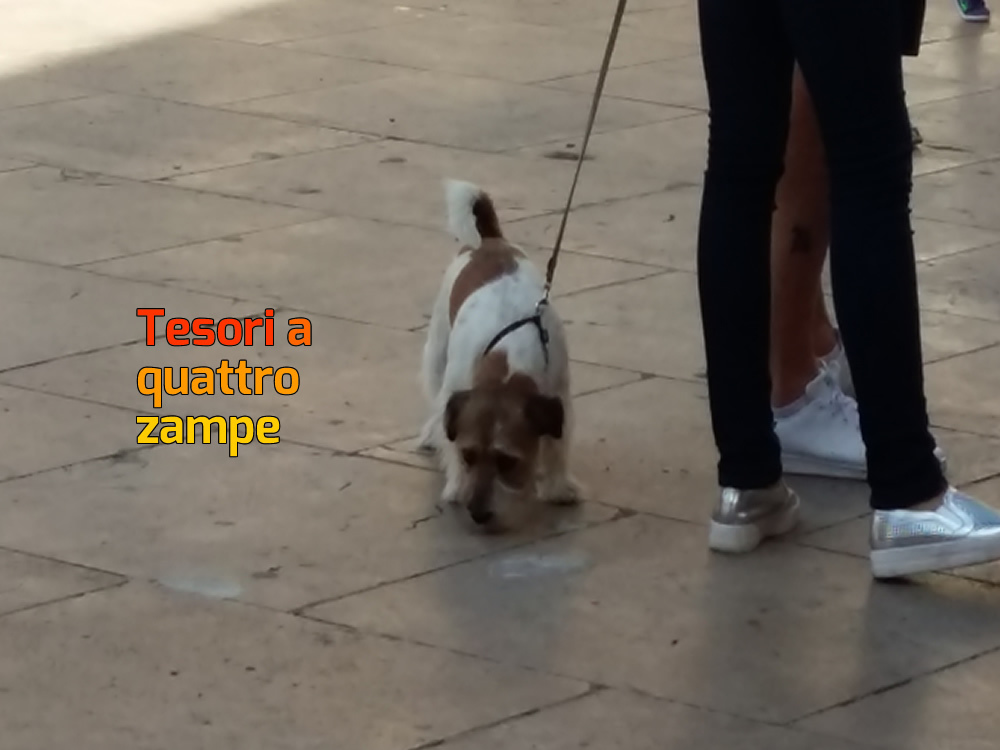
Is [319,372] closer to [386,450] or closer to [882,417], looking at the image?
[386,450]

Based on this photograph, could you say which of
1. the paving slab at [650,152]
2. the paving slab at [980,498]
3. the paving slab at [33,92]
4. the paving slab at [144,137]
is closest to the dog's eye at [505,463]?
the paving slab at [980,498]

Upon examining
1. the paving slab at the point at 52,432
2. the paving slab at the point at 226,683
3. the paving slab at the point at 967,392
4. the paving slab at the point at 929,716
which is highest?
the paving slab at the point at 967,392

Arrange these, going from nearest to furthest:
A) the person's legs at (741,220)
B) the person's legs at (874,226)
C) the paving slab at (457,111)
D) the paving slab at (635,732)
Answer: the paving slab at (635,732) < the person's legs at (874,226) < the person's legs at (741,220) < the paving slab at (457,111)

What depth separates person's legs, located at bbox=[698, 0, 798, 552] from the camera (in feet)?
11.9

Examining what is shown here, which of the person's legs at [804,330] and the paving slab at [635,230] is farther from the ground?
the person's legs at [804,330]

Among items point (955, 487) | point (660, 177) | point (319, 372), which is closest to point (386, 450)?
point (319, 372)

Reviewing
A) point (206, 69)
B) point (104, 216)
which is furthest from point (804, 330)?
point (206, 69)

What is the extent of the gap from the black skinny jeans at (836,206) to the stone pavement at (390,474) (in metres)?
0.34

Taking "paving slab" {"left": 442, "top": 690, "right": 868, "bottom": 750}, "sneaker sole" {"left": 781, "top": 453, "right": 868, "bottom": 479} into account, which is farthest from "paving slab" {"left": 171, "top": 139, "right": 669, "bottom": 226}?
"paving slab" {"left": 442, "top": 690, "right": 868, "bottom": 750}

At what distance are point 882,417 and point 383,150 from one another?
3.64 meters

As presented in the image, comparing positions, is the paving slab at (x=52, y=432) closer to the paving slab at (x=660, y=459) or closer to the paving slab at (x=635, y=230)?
the paving slab at (x=660, y=459)

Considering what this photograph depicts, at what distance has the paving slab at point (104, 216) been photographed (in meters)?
5.88
